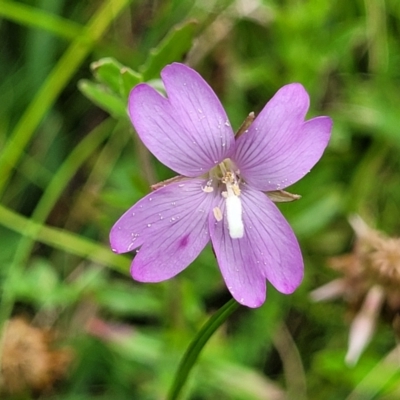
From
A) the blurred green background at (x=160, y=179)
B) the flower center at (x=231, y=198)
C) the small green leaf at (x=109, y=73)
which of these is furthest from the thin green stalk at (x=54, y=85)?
the flower center at (x=231, y=198)

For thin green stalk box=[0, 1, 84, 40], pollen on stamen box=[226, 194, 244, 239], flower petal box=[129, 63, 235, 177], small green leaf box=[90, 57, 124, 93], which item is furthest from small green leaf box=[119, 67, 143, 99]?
thin green stalk box=[0, 1, 84, 40]

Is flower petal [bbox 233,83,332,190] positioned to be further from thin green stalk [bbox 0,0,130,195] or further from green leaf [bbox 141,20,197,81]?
thin green stalk [bbox 0,0,130,195]

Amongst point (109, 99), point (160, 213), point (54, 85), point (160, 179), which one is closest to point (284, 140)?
point (160, 213)

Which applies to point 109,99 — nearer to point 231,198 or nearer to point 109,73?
point 109,73

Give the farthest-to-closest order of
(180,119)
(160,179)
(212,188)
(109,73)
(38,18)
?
Result: (160,179) → (38,18) → (109,73) → (212,188) → (180,119)

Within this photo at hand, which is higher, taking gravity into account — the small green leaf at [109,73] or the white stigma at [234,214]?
the small green leaf at [109,73]

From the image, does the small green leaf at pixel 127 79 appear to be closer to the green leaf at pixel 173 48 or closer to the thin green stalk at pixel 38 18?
the green leaf at pixel 173 48

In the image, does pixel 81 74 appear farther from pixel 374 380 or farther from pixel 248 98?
pixel 374 380
